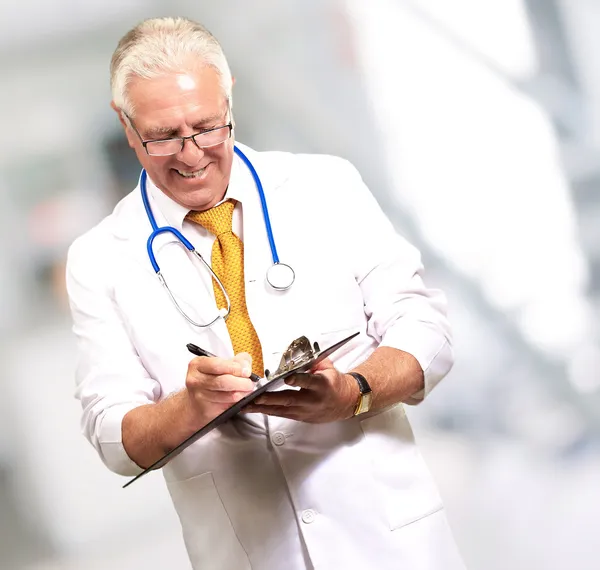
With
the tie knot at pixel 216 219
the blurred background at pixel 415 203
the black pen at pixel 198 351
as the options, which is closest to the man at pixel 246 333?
the tie knot at pixel 216 219

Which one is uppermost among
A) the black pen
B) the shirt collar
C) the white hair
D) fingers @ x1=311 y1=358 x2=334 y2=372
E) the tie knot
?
the white hair

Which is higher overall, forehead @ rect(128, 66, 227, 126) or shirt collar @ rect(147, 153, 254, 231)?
forehead @ rect(128, 66, 227, 126)

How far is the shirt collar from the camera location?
1.73 m

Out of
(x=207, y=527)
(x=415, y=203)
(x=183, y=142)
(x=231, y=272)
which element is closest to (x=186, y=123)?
(x=183, y=142)

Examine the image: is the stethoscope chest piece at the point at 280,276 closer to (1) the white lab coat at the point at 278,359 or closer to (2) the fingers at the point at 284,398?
(1) the white lab coat at the point at 278,359

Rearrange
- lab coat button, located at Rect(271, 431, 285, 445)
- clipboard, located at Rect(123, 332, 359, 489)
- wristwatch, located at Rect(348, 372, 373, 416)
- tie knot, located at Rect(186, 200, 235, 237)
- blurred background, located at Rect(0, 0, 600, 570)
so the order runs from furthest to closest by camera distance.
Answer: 1. blurred background, located at Rect(0, 0, 600, 570)
2. tie knot, located at Rect(186, 200, 235, 237)
3. lab coat button, located at Rect(271, 431, 285, 445)
4. wristwatch, located at Rect(348, 372, 373, 416)
5. clipboard, located at Rect(123, 332, 359, 489)

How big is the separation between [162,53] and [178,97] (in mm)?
84

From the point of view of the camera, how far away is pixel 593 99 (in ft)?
10.6

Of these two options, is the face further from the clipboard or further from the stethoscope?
the clipboard

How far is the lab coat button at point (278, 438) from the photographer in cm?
161

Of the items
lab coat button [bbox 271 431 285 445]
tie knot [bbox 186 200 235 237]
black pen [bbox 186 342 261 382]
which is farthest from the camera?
tie knot [bbox 186 200 235 237]

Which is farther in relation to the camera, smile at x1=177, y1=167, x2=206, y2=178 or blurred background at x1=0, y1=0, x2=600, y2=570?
blurred background at x1=0, y1=0, x2=600, y2=570

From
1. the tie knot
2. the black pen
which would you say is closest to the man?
the tie knot

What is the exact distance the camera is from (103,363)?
1.65 meters
